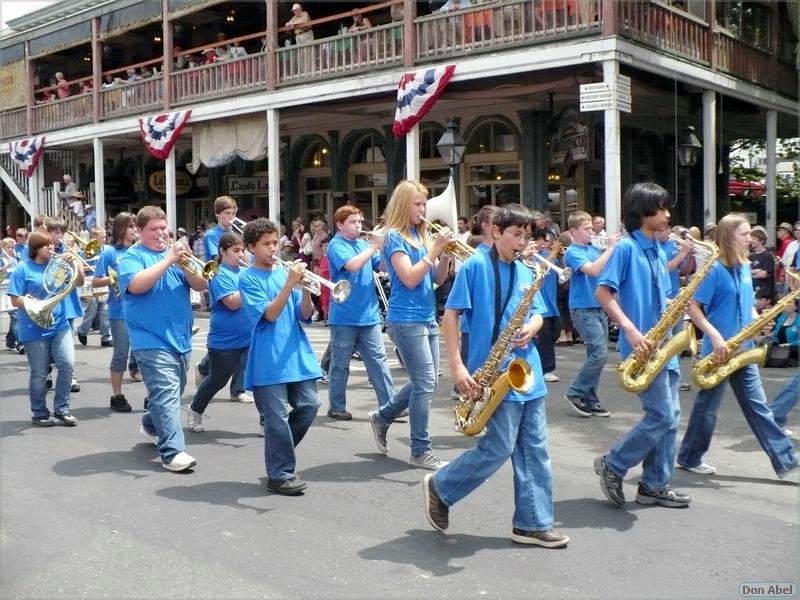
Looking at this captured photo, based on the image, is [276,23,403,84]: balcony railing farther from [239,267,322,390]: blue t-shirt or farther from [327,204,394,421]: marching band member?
[239,267,322,390]: blue t-shirt

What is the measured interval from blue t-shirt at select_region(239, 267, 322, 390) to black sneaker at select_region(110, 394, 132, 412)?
134 inches

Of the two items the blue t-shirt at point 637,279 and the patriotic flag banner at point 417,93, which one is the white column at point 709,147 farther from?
the blue t-shirt at point 637,279

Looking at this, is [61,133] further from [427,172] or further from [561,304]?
[561,304]

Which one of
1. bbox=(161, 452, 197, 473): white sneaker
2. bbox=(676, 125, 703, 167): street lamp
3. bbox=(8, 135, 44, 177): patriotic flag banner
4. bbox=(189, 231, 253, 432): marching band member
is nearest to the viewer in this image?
bbox=(161, 452, 197, 473): white sneaker

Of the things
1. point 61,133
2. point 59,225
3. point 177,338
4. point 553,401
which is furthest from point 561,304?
point 61,133

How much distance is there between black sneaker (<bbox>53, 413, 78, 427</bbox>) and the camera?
7.86 m

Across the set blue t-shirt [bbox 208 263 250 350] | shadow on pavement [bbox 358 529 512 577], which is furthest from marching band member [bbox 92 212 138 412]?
shadow on pavement [bbox 358 529 512 577]

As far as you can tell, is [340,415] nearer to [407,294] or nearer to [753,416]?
[407,294]

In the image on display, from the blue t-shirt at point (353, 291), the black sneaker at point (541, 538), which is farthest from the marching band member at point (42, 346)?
the black sneaker at point (541, 538)

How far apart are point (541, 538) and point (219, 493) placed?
218 centimetres

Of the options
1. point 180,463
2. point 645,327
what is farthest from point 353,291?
point 645,327

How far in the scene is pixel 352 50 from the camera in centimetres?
1698

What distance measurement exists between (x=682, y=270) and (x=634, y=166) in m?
9.21

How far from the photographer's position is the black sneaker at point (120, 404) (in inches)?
335
